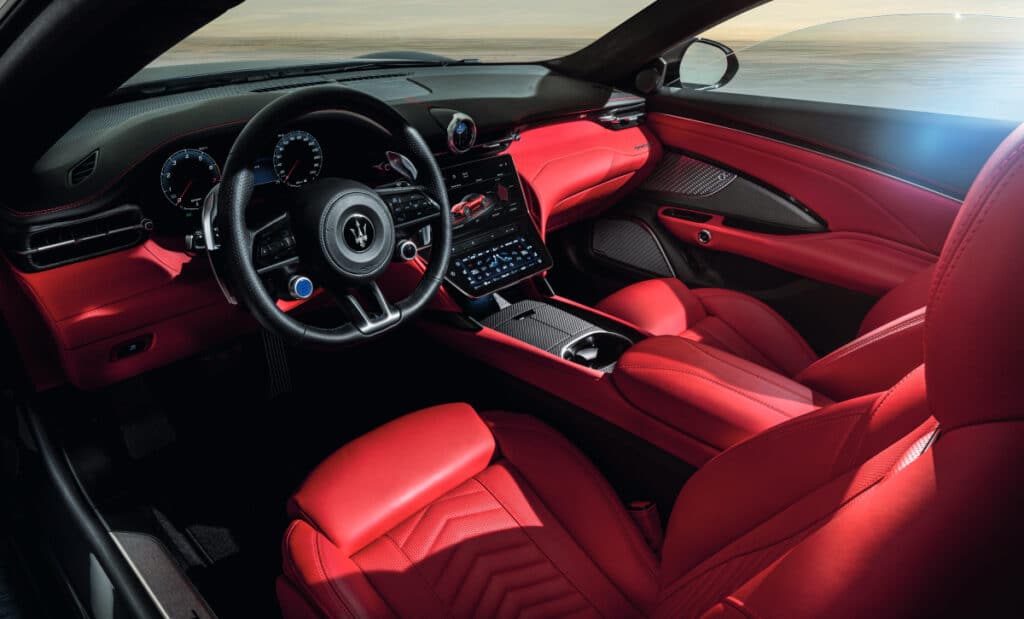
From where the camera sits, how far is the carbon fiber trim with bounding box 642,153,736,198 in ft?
8.38

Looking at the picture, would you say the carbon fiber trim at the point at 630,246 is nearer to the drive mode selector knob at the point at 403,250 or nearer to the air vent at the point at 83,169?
the drive mode selector knob at the point at 403,250

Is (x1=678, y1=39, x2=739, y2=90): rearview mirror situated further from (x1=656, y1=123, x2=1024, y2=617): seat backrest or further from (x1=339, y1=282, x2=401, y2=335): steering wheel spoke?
(x1=656, y1=123, x2=1024, y2=617): seat backrest

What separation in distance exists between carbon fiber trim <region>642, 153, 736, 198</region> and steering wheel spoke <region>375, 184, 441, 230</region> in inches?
50.5

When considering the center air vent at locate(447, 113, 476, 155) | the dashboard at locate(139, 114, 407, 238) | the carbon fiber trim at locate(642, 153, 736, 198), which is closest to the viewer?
the dashboard at locate(139, 114, 407, 238)

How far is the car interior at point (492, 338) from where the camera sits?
65cm

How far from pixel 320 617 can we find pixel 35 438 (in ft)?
3.46

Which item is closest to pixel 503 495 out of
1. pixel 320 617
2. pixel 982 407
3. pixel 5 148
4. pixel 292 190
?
pixel 320 617

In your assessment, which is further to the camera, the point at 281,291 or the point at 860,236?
the point at 860,236

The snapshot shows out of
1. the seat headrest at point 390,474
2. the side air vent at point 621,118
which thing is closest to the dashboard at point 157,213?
the seat headrest at point 390,474

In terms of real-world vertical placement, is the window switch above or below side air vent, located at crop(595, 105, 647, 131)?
below

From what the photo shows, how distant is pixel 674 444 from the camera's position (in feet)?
4.60

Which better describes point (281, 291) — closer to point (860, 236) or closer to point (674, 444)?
point (674, 444)

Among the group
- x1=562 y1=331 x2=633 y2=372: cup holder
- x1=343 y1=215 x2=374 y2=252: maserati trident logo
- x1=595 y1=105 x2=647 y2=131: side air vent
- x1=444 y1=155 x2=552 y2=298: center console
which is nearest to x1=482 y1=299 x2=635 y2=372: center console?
x1=562 y1=331 x2=633 y2=372: cup holder

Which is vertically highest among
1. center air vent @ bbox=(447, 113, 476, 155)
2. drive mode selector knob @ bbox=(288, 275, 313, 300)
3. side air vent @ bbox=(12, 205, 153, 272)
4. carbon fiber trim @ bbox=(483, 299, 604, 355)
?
center air vent @ bbox=(447, 113, 476, 155)
